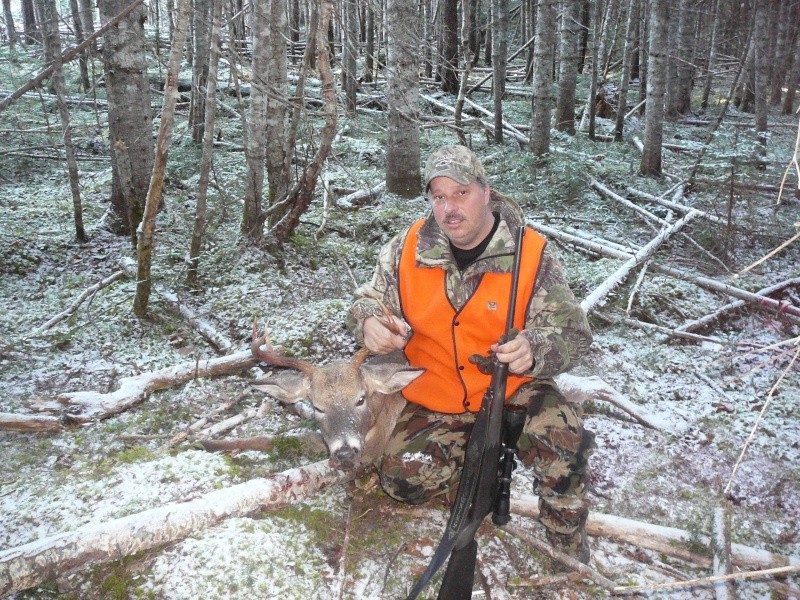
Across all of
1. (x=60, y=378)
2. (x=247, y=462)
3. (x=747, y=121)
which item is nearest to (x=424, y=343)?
(x=247, y=462)

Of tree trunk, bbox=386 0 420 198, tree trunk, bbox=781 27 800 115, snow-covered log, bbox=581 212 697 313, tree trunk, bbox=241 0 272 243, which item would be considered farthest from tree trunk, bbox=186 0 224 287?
tree trunk, bbox=781 27 800 115

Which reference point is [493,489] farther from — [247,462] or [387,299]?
[247,462]

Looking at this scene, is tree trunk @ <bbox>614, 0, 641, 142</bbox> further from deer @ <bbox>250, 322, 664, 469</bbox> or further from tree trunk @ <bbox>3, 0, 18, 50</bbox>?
deer @ <bbox>250, 322, 664, 469</bbox>

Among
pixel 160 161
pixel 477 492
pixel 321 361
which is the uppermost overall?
pixel 160 161

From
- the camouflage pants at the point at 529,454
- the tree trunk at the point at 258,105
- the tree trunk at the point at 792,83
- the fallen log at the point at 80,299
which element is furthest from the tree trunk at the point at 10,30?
the tree trunk at the point at 792,83

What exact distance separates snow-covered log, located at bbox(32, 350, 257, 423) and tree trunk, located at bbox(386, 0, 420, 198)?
4.13 metres

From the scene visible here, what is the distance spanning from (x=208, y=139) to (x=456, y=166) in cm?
349

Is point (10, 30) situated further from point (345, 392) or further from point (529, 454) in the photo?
point (529, 454)

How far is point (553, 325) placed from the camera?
3457 mm

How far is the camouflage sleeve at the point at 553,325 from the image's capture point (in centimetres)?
330

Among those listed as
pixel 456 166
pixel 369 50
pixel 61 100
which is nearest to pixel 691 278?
pixel 456 166

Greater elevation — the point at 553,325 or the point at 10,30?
the point at 10,30

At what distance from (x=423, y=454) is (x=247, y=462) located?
1.17m

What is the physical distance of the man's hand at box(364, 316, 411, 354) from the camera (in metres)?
3.49
